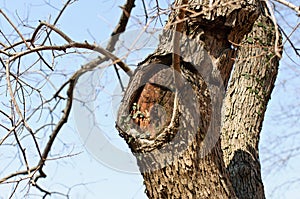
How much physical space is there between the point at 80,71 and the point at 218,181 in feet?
3.53

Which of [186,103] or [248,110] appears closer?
[186,103]

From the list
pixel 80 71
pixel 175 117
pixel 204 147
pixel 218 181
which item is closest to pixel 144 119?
pixel 175 117

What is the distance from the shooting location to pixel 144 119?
2.34 meters

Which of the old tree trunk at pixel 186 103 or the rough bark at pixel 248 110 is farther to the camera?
the rough bark at pixel 248 110

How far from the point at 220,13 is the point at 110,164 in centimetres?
93

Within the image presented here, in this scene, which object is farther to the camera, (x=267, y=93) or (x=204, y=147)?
(x=267, y=93)

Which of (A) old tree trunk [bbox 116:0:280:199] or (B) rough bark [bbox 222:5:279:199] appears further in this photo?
(B) rough bark [bbox 222:5:279:199]

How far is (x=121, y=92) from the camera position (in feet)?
8.80

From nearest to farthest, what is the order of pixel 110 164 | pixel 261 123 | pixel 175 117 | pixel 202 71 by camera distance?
pixel 175 117
pixel 202 71
pixel 110 164
pixel 261 123

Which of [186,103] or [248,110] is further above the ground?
[248,110]

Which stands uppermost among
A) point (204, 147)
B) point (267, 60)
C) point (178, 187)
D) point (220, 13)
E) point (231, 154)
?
point (267, 60)

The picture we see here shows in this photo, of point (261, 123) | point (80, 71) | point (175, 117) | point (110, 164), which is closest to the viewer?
point (175, 117)

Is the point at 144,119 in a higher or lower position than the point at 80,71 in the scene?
lower

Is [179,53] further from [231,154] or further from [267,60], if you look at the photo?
[267,60]
